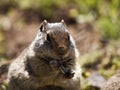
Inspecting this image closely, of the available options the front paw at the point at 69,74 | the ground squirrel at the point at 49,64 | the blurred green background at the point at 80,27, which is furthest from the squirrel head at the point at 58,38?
the blurred green background at the point at 80,27

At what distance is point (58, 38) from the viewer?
662 centimetres

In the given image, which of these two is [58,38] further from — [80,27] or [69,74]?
[80,27]

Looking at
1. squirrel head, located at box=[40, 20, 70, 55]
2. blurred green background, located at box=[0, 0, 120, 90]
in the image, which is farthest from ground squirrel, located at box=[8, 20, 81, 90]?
blurred green background, located at box=[0, 0, 120, 90]

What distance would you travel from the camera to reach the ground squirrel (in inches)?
262

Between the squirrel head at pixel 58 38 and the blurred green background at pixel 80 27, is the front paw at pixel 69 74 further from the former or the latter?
the blurred green background at pixel 80 27

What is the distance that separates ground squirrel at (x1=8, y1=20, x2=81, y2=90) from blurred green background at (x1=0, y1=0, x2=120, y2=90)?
109 cm

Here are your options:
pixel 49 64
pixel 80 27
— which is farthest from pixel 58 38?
pixel 80 27

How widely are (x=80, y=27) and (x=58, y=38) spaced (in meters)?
6.04

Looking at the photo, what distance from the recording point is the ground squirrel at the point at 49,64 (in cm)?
665

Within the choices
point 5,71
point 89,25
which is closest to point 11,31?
point 89,25

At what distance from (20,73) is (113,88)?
1.23 m

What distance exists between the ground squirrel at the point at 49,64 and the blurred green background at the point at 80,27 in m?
1.09

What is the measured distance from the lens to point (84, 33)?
39.5 ft

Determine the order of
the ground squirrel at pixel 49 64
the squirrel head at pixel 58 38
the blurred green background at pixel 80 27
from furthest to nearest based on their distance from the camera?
the blurred green background at pixel 80 27
the ground squirrel at pixel 49 64
the squirrel head at pixel 58 38
